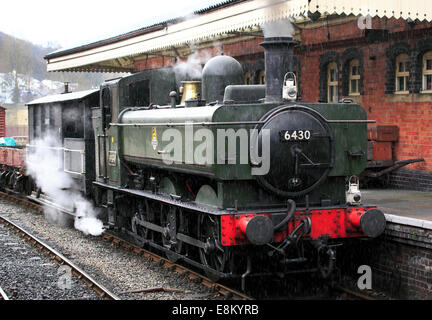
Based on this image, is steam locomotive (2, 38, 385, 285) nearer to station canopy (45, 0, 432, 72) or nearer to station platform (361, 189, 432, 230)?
station platform (361, 189, 432, 230)

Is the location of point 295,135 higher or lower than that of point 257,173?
higher

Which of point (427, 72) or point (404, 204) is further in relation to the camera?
point (427, 72)

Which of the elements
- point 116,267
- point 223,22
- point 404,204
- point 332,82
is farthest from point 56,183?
point 404,204

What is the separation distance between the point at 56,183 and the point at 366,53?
760 cm

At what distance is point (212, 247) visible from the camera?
7.48 metres

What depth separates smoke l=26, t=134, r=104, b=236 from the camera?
12.1 m

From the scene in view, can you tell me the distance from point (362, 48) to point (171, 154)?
7.67 meters

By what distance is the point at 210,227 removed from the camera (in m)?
7.68

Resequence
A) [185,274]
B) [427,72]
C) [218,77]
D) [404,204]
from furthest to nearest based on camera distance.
Result: [427,72] < [404,204] < [218,77] < [185,274]

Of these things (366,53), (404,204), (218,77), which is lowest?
(404,204)

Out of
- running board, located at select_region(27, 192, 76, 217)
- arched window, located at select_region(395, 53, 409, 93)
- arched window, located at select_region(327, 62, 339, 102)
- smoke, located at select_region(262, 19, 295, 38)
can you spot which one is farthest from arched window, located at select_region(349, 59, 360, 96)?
running board, located at select_region(27, 192, 76, 217)

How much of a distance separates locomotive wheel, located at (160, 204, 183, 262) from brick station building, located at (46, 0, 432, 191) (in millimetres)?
2999

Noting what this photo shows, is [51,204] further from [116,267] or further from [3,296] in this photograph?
[3,296]
